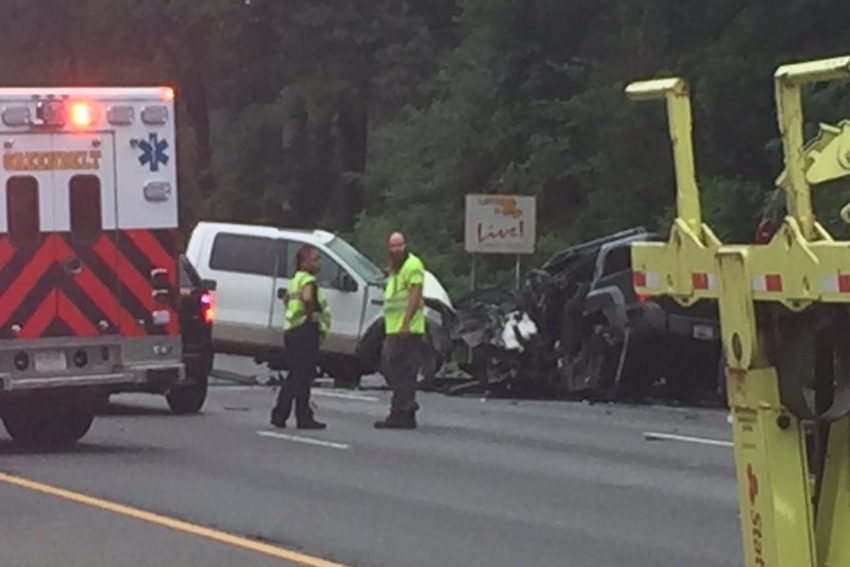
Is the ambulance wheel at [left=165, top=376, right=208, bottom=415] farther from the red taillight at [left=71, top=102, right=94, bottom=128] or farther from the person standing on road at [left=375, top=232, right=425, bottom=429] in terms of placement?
the red taillight at [left=71, top=102, right=94, bottom=128]

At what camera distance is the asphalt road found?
11.2 meters

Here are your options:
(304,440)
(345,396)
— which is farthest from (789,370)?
(345,396)

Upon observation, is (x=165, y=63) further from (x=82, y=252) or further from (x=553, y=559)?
(x=553, y=559)

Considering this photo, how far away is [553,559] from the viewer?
35.7ft

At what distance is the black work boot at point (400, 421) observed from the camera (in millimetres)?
18969

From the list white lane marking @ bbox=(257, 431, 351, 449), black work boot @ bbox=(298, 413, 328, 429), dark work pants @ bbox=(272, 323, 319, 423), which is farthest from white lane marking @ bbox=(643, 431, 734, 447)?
dark work pants @ bbox=(272, 323, 319, 423)

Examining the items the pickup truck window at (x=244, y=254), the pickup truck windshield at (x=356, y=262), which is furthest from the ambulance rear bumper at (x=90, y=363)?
the pickup truck window at (x=244, y=254)

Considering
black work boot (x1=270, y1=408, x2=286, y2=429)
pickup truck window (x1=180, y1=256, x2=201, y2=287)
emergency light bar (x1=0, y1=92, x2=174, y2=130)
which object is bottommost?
black work boot (x1=270, y1=408, x2=286, y2=429)

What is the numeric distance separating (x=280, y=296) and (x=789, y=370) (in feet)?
63.9

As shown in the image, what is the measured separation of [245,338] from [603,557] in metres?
15.4

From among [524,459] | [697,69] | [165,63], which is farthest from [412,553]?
[165,63]

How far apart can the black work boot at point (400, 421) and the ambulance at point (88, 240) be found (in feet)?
8.73

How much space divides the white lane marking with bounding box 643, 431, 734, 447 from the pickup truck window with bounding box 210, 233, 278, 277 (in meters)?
8.70

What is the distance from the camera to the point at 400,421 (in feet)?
62.3
